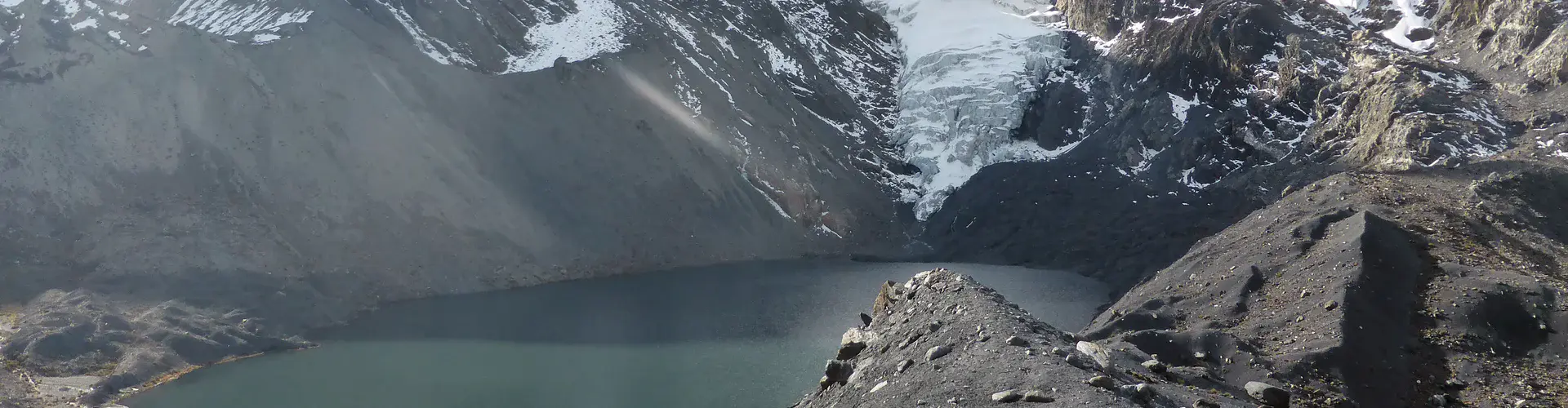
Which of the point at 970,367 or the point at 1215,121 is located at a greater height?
the point at 970,367

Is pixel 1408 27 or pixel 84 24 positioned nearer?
pixel 84 24

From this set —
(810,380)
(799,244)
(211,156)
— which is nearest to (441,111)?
(211,156)

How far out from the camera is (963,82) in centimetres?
6775

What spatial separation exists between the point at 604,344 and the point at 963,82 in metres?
38.3

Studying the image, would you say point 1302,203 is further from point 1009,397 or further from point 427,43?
point 427,43

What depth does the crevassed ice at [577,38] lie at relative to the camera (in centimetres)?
5456

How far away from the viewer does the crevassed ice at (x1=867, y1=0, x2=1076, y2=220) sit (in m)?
62.6

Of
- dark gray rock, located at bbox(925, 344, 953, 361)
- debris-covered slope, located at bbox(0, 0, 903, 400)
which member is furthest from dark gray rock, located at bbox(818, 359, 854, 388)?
debris-covered slope, located at bbox(0, 0, 903, 400)

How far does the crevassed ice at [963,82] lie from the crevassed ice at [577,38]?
20.0m

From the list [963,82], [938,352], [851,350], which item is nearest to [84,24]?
[851,350]

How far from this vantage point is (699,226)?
5266cm

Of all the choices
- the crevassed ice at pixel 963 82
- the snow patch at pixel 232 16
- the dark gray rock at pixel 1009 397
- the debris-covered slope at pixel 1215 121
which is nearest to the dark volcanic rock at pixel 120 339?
the snow patch at pixel 232 16

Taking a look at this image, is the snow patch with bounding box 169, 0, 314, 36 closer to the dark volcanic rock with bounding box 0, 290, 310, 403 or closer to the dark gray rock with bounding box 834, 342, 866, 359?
the dark volcanic rock with bounding box 0, 290, 310, 403

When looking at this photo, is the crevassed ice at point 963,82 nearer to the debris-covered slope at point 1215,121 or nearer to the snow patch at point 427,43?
the debris-covered slope at point 1215,121
